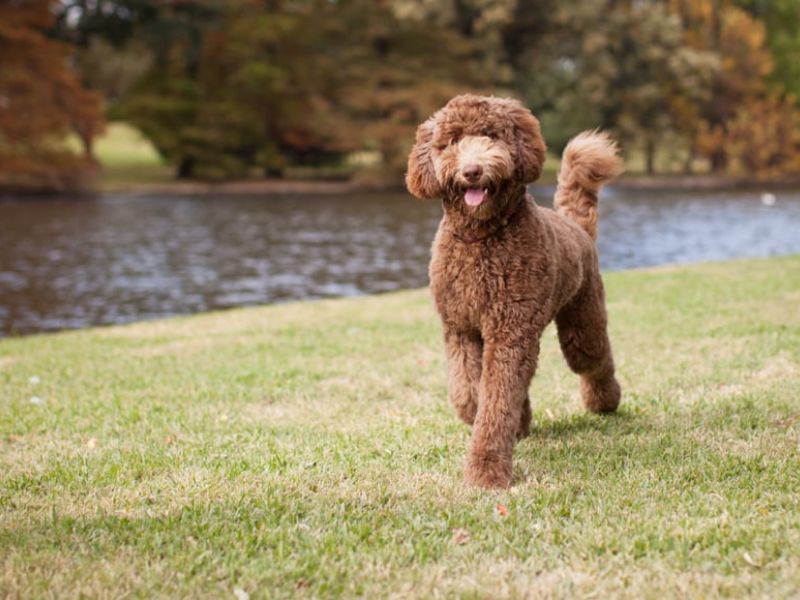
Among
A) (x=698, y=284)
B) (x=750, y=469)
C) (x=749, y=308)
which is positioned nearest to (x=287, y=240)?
(x=698, y=284)

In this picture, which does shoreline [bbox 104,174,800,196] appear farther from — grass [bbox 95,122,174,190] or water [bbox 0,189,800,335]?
water [bbox 0,189,800,335]

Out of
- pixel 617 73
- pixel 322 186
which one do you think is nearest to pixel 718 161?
pixel 617 73

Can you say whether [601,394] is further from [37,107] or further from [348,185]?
[348,185]

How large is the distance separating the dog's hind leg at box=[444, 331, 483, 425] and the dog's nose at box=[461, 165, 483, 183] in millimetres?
885

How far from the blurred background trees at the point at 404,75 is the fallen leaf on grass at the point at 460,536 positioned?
35.0 m

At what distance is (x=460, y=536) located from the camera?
3.46 meters

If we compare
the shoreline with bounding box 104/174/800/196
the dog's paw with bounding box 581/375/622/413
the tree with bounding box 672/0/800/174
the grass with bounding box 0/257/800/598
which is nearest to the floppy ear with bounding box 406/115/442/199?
the grass with bounding box 0/257/800/598

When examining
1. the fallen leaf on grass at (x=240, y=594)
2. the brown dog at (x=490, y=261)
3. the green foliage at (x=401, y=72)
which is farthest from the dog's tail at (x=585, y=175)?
the green foliage at (x=401, y=72)

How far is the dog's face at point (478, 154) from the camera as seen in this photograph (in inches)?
151

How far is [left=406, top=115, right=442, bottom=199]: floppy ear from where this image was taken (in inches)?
160

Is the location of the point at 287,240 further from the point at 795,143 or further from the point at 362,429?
the point at 795,143

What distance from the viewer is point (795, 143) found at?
43875mm

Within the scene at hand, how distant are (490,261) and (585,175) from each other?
1.34 meters

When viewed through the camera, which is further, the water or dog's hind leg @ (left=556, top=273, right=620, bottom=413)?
the water
